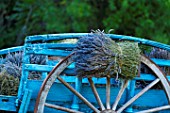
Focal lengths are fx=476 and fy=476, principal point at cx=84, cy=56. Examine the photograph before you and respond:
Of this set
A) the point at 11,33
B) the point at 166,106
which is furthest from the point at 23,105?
the point at 11,33

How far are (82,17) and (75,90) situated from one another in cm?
529

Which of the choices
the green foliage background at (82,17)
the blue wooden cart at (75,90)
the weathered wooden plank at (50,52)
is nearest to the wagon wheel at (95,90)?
the blue wooden cart at (75,90)

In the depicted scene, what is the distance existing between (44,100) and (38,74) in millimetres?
519

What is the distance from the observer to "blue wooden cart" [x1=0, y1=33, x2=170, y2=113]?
3986mm

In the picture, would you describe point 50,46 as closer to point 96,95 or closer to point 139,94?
point 96,95

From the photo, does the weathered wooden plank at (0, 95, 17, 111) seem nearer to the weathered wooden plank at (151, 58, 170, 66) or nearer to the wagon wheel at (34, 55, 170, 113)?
the wagon wheel at (34, 55, 170, 113)

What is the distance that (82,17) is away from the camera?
9.18m

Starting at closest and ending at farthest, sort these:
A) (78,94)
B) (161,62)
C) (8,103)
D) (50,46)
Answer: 1. (78,94)
2. (8,103)
3. (161,62)
4. (50,46)

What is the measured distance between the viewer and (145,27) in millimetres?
8820

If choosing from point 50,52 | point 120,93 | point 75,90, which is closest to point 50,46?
point 50,52

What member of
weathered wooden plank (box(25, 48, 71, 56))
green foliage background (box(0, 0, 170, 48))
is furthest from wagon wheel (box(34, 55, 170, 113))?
green foliage background (box(0, 0, 170, 48))

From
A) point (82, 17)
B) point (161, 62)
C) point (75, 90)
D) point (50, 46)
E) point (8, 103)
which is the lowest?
point (8, 103)

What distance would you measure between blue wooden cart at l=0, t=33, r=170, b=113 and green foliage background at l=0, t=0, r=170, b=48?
4.12 meters

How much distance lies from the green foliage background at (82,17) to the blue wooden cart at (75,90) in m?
4.12
